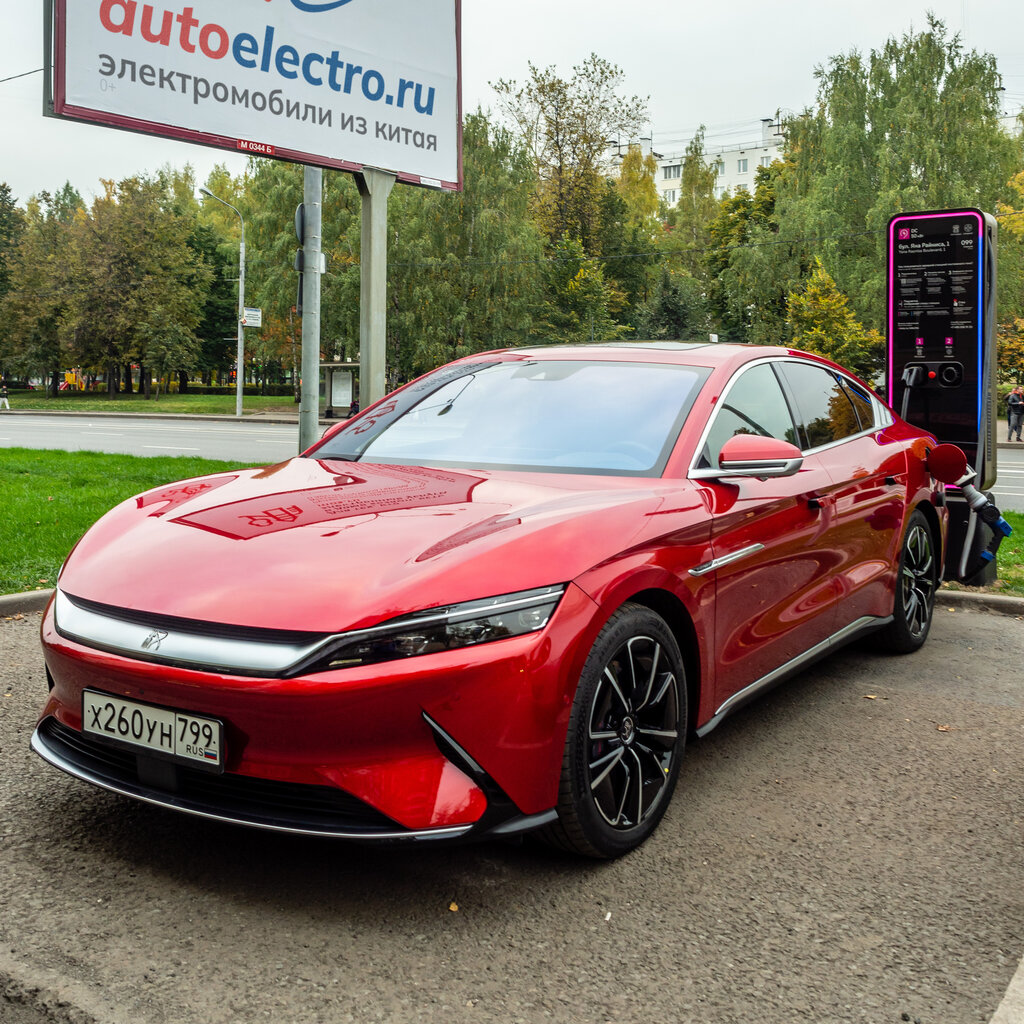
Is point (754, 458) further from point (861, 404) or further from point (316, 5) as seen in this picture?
point (316, 5)

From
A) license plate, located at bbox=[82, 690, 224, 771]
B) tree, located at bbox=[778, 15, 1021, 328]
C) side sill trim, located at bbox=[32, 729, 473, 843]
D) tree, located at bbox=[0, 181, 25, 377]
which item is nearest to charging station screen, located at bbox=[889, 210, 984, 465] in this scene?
side sill trim, located at bbox=[32, 729, 473, 843]

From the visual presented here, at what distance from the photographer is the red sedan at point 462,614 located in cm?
251

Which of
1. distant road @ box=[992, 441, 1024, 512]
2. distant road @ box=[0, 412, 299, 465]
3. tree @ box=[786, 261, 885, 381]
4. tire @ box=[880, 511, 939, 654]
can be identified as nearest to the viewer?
tire @ box=[880, 511, 939, 654]

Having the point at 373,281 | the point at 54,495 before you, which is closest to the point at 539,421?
the point at 373,281

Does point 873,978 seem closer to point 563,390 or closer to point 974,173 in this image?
point 563,390

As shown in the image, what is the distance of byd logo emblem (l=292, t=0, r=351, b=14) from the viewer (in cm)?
836

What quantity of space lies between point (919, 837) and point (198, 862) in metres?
2.13

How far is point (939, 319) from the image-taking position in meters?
7.31

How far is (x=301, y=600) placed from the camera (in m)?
2.56

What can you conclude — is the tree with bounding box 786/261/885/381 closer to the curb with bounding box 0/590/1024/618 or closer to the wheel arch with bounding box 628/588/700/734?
the curb with bounding box 0/590/1024/618

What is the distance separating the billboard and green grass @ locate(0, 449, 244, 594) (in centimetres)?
297

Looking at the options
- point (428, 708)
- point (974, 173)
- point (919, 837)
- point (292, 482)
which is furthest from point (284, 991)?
point (974, 173)

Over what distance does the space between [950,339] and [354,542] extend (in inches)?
227

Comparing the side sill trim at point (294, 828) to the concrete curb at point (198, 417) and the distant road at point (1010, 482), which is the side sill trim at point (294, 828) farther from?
the concrete curb at point (198, 417)
